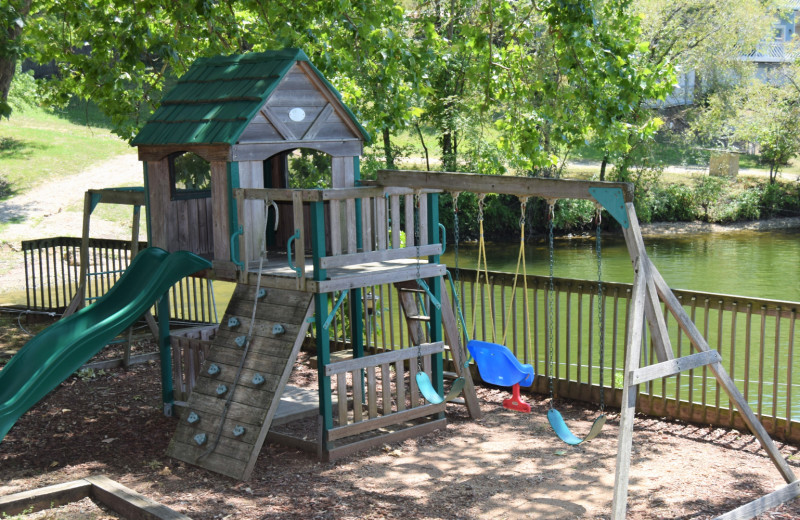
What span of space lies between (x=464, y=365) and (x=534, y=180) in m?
2.58

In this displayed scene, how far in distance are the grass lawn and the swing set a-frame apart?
25.9 m

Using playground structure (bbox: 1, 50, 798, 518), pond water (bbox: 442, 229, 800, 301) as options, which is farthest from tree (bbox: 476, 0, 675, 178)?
pond water (bbox: 442, 229, 800, 301)

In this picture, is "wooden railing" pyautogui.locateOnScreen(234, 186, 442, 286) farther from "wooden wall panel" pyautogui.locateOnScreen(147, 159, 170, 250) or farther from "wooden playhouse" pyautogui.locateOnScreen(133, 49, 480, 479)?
"wooden wall panel" pyautogui.locateOnScreen(147, 159, 170, 250)

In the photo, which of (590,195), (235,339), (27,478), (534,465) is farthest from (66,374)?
(590,195)

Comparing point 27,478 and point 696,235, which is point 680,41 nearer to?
point 696,235

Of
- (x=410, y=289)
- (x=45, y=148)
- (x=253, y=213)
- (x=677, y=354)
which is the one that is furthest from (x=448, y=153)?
(x=253, y=213)

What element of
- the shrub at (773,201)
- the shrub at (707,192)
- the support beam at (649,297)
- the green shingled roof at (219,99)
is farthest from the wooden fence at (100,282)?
the shrub at (773,201)

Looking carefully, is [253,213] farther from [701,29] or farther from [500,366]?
[701,29]

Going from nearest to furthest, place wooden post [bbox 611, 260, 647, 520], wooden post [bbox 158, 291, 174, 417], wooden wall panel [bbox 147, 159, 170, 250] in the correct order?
1. wooden post [bbox 611, 260, 647, 520]
2. wooden post [bbox 158, 291, 174, 417]
3. wooden wall panel [bbox 147, 159, 170, 250]

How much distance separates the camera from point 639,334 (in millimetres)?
5703

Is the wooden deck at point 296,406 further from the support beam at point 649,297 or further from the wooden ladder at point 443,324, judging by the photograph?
the support beam at point 649,297

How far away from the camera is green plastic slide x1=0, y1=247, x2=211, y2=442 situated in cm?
732

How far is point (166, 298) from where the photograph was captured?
28.9 ft

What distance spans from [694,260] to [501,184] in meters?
19.0
